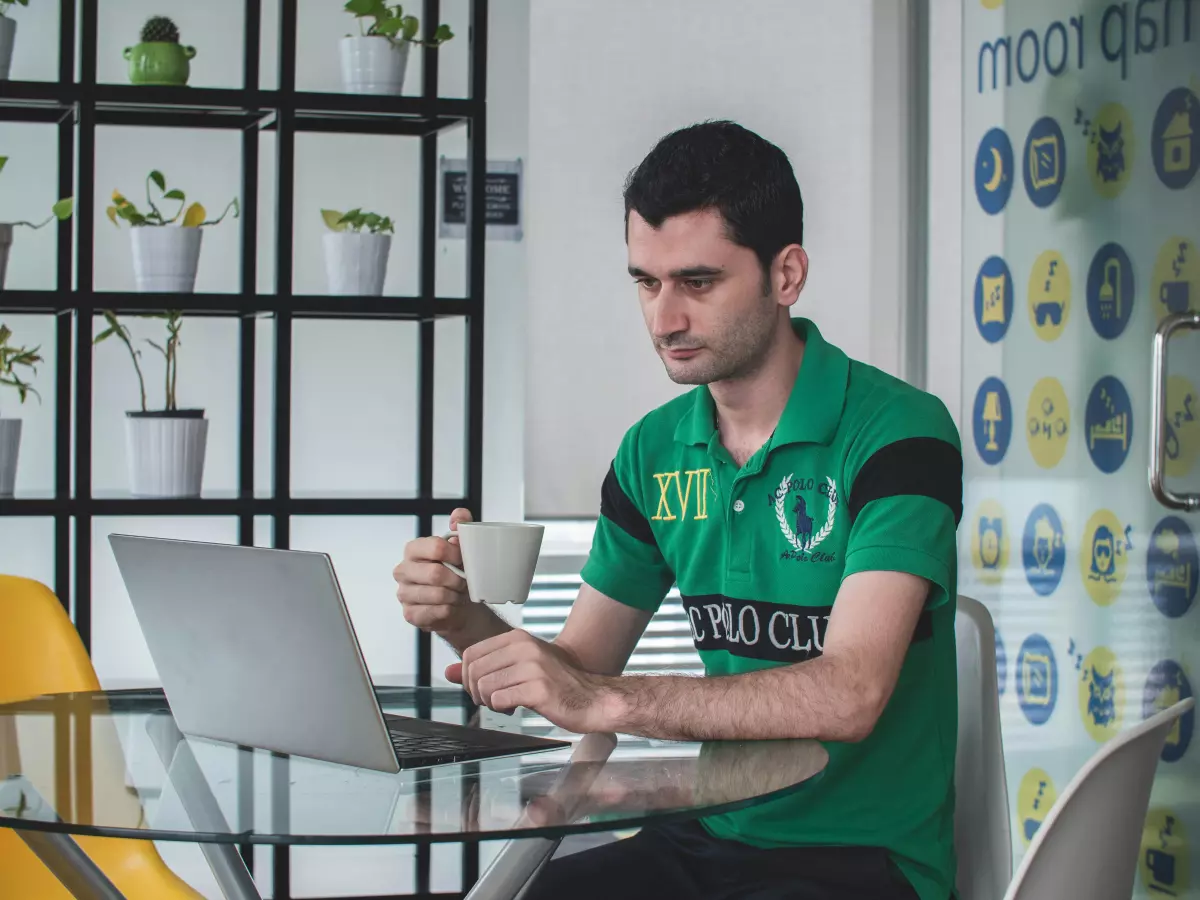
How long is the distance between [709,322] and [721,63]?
2.04m

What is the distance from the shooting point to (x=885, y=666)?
162 cm

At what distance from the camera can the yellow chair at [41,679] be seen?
206 cm

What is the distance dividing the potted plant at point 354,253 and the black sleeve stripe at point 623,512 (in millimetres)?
1138

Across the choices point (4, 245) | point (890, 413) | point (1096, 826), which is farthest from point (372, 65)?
point (1096, 826)

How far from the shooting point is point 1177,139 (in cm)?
272

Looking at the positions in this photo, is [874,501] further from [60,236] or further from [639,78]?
[639,78]

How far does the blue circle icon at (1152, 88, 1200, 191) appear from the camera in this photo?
267 centimetres

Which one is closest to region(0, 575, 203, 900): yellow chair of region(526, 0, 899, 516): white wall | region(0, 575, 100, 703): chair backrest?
region(0, 575, 100, 703): chair backrest

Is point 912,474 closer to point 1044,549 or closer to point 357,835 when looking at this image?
point 357,835

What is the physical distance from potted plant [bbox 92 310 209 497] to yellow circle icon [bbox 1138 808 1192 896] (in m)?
2.02

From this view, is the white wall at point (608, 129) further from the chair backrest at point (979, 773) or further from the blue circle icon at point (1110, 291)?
the chair backrest at point (979, 773)

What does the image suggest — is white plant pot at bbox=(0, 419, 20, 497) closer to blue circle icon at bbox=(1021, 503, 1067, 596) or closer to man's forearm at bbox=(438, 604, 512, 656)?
man's forearm at bbox=(438, 604, 512, 656)

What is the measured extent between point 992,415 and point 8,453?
2.21 metres

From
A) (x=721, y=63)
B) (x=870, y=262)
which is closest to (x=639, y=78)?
(x=721, y=63)
